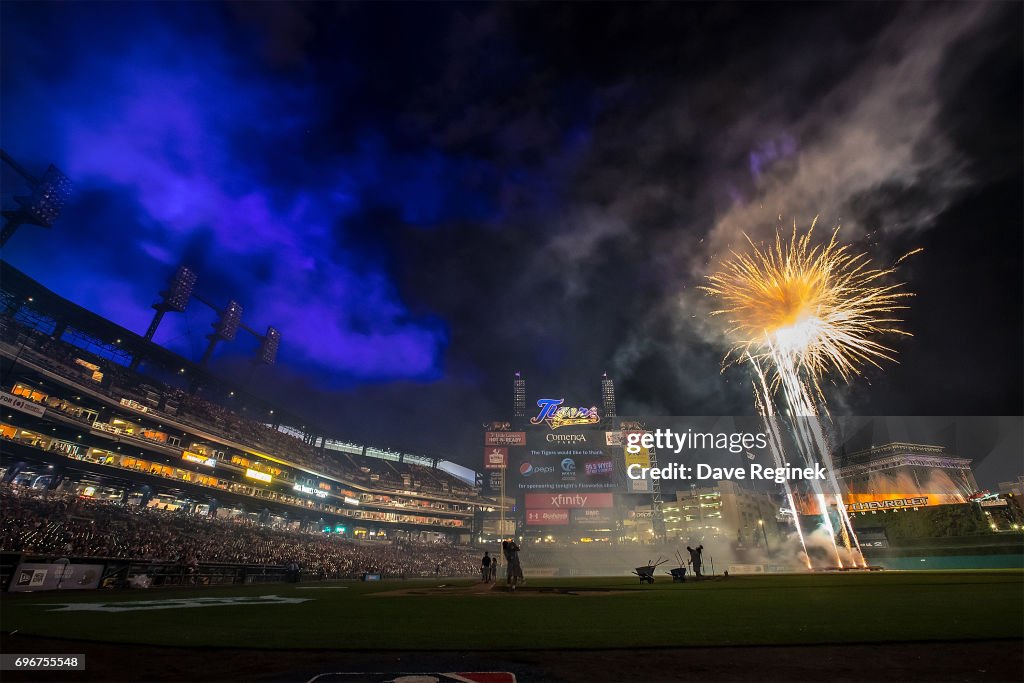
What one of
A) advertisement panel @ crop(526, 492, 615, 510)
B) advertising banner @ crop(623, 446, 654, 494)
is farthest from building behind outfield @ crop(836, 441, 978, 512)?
advertisement panel @ crop(526, 492, 615, 510)

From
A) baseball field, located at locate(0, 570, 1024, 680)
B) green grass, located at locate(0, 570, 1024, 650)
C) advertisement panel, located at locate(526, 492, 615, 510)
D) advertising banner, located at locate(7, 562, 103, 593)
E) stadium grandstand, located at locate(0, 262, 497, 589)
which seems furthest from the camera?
advertisement panel, located at locate(526, 492, 615, 510)

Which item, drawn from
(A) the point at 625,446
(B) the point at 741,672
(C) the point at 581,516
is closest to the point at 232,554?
(B) the point at 741,672

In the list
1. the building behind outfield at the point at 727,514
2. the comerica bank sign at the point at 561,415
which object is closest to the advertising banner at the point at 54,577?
the comerica bank sign at the point at 561,415

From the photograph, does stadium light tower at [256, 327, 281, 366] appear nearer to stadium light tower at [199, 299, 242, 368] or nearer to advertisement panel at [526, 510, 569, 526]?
stadium light tower at [199, 299, 242, 368]

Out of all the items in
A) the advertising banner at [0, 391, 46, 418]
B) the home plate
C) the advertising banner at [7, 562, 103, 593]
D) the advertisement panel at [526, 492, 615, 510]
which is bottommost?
the home plate

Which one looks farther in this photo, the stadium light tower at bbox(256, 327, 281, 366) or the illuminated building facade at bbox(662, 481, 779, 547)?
the illuminated building facade at bbox(662, 481, 779, 547)

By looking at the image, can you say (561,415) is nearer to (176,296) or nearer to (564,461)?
(564,461)
